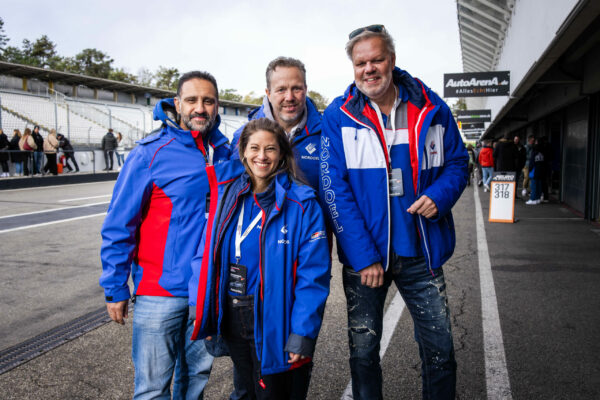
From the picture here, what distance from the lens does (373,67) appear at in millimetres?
2377

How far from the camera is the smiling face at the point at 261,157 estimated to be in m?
2.23

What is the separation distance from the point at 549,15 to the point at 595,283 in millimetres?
3462

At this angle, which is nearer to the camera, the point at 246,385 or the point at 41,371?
the point at 246,385

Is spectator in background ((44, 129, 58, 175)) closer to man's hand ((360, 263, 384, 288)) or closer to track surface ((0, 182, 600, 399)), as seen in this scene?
track surface ((0, 182, 600, 399))

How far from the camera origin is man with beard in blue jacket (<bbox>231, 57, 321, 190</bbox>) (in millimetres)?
2711

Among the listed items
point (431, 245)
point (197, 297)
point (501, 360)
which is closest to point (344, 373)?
point (501, 360)

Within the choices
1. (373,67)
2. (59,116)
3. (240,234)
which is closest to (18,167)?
(59,116)

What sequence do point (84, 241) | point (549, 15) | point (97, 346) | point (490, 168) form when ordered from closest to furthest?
point (97, 346) → point (549, 15) → point (84, 241) → point (490, 168)

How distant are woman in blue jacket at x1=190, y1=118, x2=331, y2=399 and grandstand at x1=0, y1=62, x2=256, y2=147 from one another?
75.4 feet

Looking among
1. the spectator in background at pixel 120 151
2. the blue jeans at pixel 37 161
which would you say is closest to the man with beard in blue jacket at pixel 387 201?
the blue jeans at pixel 37 161

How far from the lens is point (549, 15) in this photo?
6008 millimetres

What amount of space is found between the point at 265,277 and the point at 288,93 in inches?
46.9

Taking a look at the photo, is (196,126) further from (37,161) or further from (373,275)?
(37,161)

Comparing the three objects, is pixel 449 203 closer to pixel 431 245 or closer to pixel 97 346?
pixel 431 245
